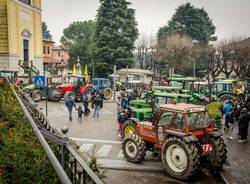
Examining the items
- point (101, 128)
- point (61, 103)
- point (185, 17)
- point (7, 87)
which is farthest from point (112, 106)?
point (185, 17)

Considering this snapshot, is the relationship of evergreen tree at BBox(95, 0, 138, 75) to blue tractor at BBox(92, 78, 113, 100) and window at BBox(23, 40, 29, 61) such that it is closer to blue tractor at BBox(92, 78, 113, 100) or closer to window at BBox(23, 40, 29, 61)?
window at BBox(23, 40, 29, 61)

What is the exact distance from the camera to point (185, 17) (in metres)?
62.3

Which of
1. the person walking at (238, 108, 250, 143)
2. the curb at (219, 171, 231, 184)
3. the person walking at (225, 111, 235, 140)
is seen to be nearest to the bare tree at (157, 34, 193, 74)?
the person walking at (225, 111, 235, 140)

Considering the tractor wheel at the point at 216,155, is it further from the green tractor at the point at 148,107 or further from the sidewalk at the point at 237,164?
the green tractor at the point at 148,107

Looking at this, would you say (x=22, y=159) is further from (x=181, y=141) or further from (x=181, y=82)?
(x=181, y=82)

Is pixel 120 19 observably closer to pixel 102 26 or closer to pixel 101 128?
pixel 102 26

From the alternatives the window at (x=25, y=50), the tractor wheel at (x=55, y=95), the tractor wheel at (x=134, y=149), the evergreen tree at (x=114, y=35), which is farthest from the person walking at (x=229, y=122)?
the evergreen tree at (x=114, y=35)

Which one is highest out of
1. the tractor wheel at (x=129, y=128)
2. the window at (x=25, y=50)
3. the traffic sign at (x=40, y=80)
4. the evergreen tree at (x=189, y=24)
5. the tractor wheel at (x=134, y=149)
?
the evergreen tree at (x=189, y=24)

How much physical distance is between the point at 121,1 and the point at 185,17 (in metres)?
21.9

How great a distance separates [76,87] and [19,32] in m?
11.3

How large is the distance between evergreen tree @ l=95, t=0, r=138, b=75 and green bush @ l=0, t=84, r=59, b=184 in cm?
3856

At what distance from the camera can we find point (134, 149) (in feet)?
34.5

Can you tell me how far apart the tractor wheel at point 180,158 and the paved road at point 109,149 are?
347 mm

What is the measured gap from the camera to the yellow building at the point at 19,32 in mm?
30891
